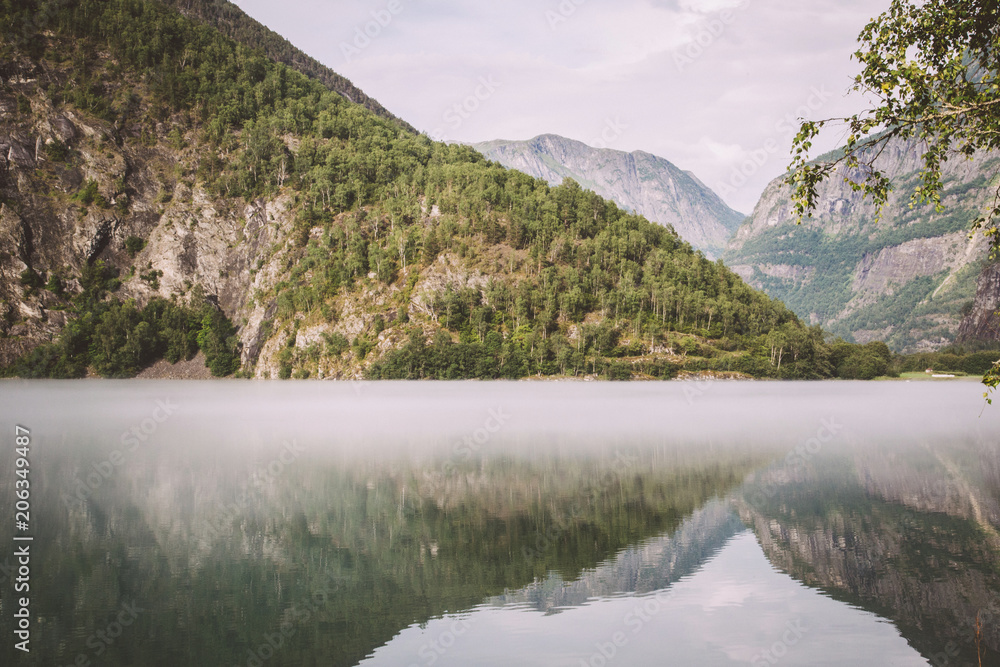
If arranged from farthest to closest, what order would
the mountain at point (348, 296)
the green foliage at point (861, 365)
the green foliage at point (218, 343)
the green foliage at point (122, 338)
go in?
the green foliage at point (218, 343)
the green foliage at point (861, 365)
the green foliage at point (122, 338)
the mountain at point (348, 296)

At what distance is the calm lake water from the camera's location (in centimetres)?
1260

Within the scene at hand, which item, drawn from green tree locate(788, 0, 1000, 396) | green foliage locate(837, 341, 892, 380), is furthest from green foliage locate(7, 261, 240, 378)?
green tree locate(788, 0, 1000, 396)

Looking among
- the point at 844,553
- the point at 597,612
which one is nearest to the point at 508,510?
the point at 597,612

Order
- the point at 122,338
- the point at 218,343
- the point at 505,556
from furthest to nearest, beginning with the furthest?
the point at 218,343
the point at 122,338
the point at 505,556

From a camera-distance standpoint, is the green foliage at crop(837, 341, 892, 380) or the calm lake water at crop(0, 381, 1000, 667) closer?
the calm lake water at crop(0, 381, 1000, 667)

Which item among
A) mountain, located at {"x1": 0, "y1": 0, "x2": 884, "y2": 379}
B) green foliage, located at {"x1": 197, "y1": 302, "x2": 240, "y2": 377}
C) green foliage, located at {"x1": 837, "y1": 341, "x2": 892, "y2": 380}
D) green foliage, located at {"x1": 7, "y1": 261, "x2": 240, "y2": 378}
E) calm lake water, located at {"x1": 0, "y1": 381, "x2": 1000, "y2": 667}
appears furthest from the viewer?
green foliage, located at {"x1": 197, "y1": 302, "x2": 240, "y2": 377}

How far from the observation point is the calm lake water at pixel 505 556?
12.6 meters

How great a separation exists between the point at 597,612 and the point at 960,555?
1028 cm

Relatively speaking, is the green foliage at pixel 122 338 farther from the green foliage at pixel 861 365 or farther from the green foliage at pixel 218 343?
the green foliage at pixel 861 365

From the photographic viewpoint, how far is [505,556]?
17.7 m

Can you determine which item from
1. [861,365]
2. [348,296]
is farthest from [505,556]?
[861,365]

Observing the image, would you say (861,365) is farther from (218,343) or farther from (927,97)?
(927,97)

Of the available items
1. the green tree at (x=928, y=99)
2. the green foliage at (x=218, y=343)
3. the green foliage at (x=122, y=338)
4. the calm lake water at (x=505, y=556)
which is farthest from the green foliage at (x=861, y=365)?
the green tree at (x=928, y=99)

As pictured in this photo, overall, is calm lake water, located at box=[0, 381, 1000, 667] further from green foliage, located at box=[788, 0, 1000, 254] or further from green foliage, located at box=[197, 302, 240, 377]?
green foliage, located at box=[197, 302, 240, 377]
